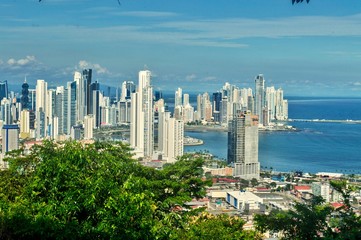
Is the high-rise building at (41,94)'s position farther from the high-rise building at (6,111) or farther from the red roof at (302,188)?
the red roof at (302,188)

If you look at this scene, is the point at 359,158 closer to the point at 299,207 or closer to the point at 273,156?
the point at 273,156

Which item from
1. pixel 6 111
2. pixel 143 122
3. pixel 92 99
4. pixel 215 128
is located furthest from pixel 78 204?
pixel 215 128

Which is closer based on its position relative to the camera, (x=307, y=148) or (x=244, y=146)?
(x=244, y=146)

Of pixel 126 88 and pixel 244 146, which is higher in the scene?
pixel 126 88

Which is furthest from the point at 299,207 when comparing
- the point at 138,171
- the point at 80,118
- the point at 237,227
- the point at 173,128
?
the point at 80,118

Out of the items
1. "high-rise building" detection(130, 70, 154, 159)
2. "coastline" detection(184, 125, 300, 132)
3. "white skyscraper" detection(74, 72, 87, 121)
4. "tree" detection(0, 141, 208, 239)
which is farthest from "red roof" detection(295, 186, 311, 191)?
"coastline" detection(184, 125, 300, 132)

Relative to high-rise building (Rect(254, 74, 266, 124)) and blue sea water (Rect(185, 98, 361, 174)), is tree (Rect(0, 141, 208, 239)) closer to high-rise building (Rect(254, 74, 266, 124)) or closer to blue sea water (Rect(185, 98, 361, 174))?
blue sea water (Rect(185, 98, 361, 174))

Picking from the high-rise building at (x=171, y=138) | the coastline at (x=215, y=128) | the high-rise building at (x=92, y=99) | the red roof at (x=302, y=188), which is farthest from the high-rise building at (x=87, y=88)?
the red roof at (x=302, y=188)

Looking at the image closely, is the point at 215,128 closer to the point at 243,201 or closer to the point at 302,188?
the point at 302,188
